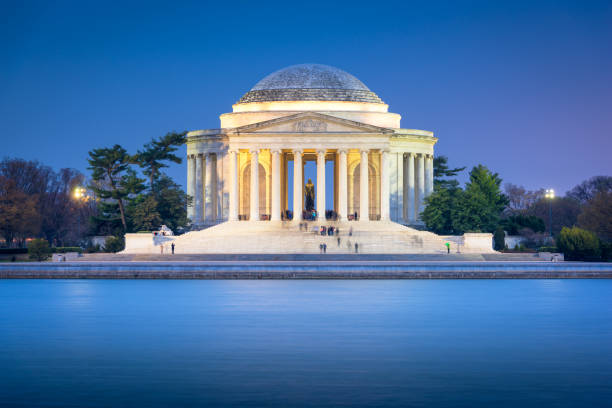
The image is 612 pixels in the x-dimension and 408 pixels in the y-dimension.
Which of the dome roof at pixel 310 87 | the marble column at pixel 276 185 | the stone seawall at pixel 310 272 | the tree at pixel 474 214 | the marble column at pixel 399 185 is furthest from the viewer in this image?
the marble column at pixel 399 185

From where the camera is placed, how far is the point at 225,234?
82.4m

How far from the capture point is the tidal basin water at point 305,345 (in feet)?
71.2

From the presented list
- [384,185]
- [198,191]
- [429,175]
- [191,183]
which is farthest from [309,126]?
[429,175]

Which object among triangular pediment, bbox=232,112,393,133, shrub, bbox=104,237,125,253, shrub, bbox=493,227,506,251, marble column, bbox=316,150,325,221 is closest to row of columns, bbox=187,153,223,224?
triangular pediment, bbox=232,112,393,133

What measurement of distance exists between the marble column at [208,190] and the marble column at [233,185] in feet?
27.8

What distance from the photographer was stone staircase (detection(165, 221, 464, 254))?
77688 millimetres

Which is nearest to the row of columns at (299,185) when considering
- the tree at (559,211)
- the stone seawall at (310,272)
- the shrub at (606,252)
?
the shrub at (606,252)

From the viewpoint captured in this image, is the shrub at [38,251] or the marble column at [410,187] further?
the marble column at [410,187]

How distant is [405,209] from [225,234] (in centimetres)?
2862

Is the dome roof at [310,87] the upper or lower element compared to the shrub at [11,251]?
upper

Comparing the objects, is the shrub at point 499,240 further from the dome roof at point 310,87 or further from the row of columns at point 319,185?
the dome roof at point 310,87

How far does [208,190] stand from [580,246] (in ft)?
150

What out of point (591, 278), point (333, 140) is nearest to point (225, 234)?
point (333, 140)

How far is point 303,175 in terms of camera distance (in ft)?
323
